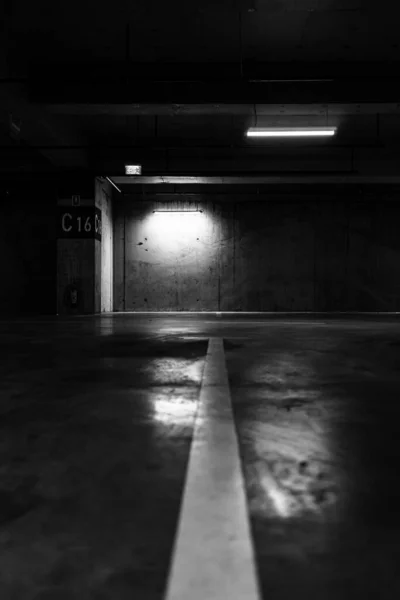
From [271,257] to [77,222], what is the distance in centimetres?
692

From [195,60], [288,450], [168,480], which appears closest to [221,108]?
[195,60]

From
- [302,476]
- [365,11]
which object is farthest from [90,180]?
[302,476]

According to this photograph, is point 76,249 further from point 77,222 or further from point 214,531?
point 214,531

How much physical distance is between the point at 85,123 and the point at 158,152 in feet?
9.35

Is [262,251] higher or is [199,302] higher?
[262,251]

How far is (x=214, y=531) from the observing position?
49.3 inches

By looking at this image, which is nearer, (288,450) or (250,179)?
(288,450)

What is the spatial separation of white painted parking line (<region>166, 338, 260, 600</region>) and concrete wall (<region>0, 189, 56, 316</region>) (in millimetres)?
17260

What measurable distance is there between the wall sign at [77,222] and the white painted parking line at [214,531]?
1470cm

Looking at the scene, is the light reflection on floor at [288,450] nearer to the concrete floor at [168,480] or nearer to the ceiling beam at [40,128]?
the concrete floor at [168,480]

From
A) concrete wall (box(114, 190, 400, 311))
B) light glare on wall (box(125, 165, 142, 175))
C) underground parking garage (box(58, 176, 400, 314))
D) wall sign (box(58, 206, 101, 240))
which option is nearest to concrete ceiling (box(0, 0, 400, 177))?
light glare on wall (box(125, 165, 142, 175))

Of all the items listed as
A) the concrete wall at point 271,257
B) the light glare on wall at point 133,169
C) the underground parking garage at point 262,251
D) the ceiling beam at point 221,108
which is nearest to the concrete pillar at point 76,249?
the light glare on wall at point 133,169

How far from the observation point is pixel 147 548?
1.17 m

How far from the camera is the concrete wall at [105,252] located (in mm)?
16750
